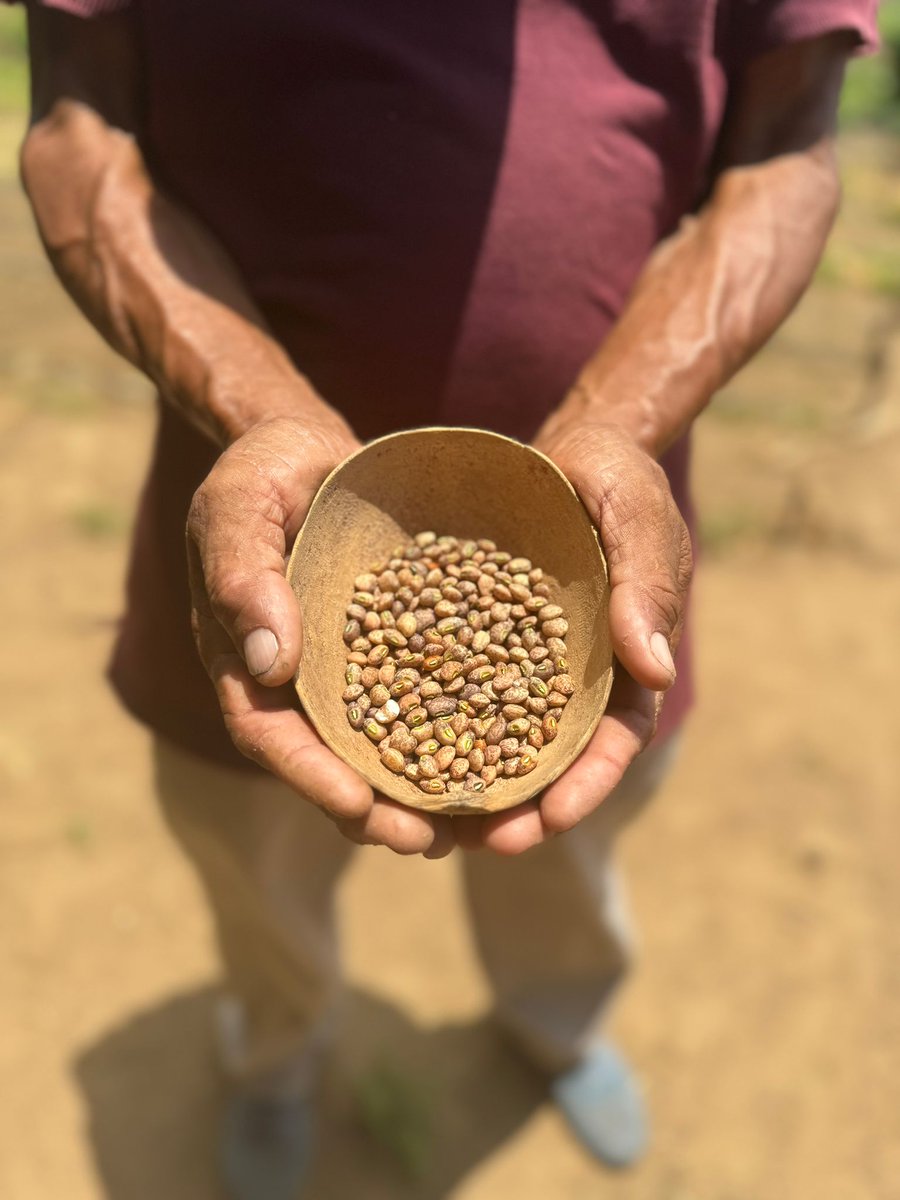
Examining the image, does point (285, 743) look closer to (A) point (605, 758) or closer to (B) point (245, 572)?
(B) point (245, 572)

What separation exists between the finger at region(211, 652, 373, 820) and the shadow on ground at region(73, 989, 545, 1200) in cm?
153

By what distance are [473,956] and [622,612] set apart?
180 cm

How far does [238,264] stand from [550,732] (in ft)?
2.75

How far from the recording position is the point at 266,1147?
2.55m

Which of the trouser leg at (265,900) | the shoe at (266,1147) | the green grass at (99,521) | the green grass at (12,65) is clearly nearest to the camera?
the trouser leg at (265,900)

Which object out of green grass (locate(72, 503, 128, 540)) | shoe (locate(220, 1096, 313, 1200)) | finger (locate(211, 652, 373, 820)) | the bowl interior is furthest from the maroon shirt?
green grass (locate(72, 503, 128, 540))

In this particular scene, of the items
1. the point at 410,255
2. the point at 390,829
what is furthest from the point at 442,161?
the point at 390,829

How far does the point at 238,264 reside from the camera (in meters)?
1.79

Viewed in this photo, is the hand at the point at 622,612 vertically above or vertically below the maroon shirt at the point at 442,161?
below

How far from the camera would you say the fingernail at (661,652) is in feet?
4.67

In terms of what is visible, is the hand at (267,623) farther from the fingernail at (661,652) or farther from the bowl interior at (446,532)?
the fingernail at (661,652)

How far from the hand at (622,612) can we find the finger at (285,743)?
0.63ft

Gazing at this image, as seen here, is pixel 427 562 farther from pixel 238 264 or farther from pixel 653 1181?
pixel 653 1181

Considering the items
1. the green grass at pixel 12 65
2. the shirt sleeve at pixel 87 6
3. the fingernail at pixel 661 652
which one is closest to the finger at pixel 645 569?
the fingernail at pixel 661 652
